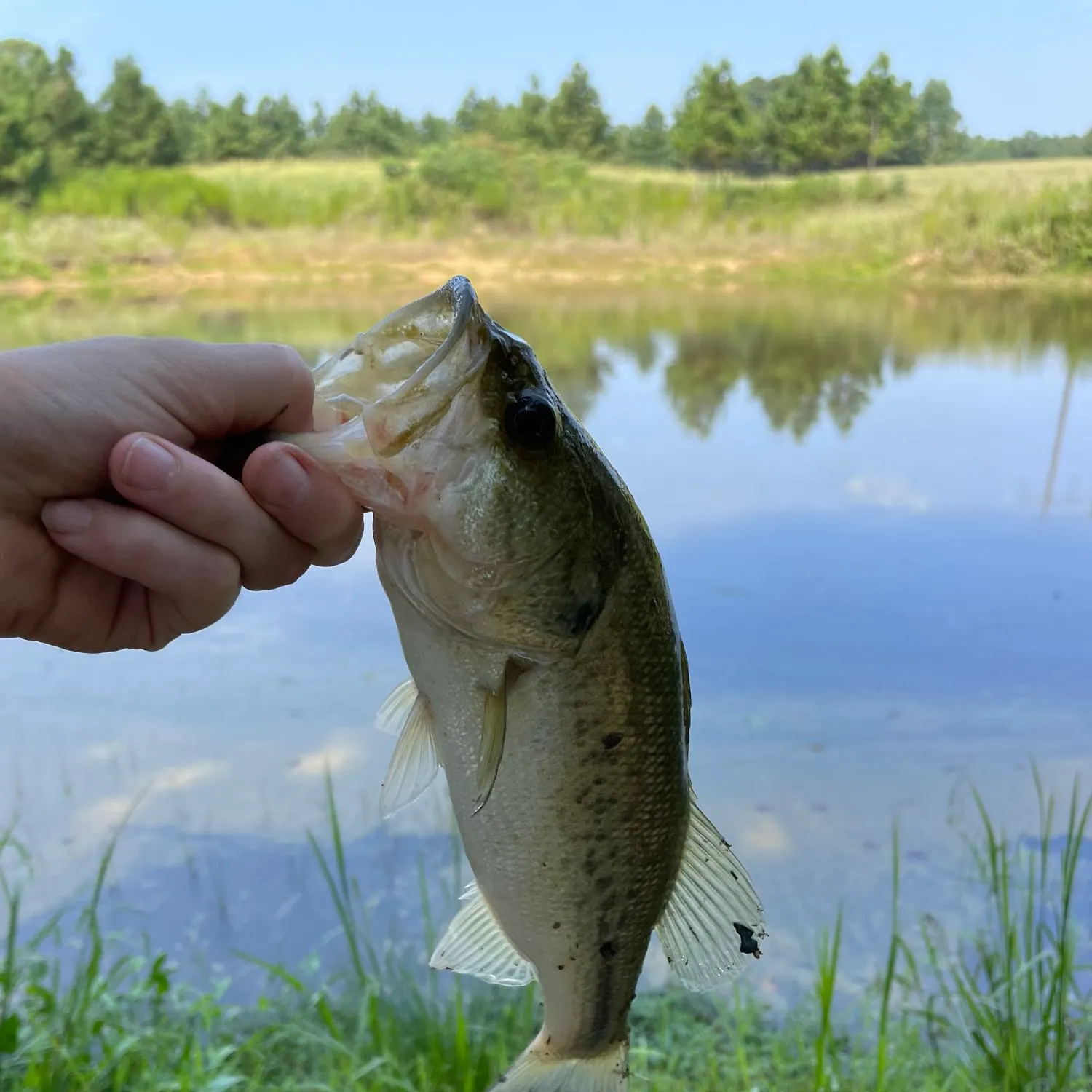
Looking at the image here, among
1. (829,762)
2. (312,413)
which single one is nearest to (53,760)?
(829,762)

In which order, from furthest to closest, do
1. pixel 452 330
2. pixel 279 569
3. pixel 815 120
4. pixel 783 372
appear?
pixel 815 120, pixel 783 372, pixel 279 569, pixel 452 330

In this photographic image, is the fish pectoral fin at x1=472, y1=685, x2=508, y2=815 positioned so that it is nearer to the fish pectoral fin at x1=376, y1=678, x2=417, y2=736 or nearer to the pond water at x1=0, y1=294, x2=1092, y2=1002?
the fish pectoral fin at x1=376, y1=678, x2=417, y2=736

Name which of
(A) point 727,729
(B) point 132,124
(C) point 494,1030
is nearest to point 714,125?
(B) point 132,124

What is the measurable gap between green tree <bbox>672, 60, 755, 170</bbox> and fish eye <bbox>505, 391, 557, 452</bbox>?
918cm

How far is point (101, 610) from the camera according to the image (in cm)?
105

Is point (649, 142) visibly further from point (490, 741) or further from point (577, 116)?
point (490, 741)

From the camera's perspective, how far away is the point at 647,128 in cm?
949

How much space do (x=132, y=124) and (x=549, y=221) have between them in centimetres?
395

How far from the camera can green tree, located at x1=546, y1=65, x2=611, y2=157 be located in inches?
366

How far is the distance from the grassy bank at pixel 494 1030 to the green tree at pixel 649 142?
345 inches

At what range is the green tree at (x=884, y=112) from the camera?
873 centimetres

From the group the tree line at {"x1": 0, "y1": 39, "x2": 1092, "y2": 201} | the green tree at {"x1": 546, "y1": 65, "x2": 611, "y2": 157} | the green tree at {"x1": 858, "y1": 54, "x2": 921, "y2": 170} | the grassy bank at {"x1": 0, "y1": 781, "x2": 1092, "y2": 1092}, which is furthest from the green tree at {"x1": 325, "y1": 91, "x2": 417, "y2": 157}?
the grassy bank at {"x1": 0, "y1": 781, "x2": 1092, "y2": 1092}

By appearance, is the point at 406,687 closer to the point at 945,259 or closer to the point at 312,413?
the point at 312,413

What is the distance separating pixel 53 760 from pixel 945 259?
768 cm
